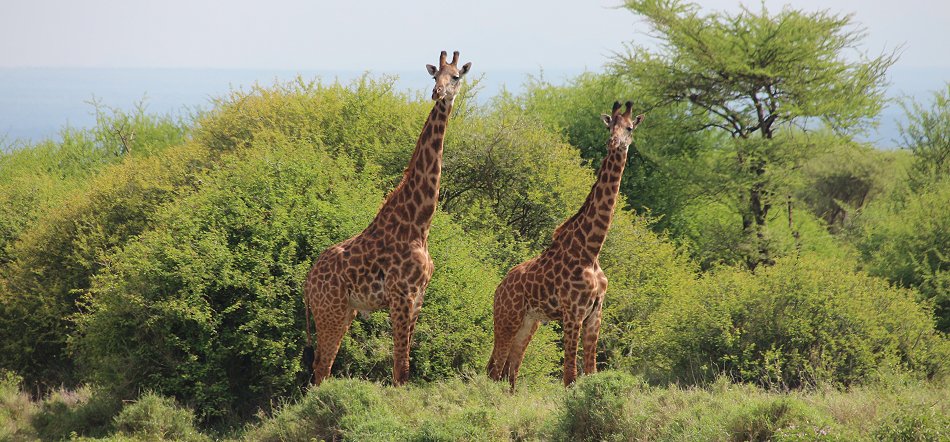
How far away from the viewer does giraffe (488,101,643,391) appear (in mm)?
12328

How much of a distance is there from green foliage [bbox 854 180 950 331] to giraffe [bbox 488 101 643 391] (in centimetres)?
A: 1512

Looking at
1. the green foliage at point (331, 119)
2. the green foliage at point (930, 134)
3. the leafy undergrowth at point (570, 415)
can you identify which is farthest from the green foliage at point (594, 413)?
the green foliage at point (930, 134)

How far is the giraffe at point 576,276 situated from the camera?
12.3m

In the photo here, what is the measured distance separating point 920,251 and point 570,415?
18513mm

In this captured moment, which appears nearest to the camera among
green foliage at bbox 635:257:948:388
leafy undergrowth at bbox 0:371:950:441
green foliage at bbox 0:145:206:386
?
leafy undergrowth at bbox 0:371:950:441

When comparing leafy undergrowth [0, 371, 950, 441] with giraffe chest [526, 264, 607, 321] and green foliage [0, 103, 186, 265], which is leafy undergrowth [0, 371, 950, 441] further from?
green foliage [0, 103, 186, 265]

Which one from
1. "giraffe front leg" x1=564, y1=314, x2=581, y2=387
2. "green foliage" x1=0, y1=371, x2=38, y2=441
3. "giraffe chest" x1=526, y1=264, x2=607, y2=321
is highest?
"giraffe chest" x1=526, y1=264, x2=607, y2=321

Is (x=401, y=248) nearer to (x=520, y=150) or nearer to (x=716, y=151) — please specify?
(x=520, y=150)

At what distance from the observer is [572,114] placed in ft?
132

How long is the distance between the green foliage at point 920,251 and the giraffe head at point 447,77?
17.0 m

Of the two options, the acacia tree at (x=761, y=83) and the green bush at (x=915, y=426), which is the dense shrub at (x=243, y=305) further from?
the acacia tree at (x=761, y=83)

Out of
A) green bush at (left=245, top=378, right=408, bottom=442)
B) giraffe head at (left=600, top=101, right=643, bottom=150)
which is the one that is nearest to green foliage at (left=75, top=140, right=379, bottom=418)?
green bush at (left=245, top=378, right=408, bottom=442)

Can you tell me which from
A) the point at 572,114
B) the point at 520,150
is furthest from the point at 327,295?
the point at 572,114

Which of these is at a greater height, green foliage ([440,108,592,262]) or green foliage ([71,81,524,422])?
green foliage ([440,108,592,262])
